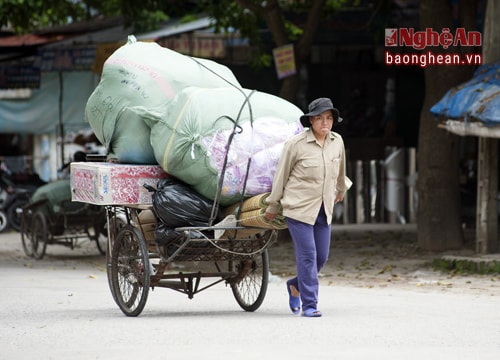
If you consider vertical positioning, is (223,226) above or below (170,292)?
above

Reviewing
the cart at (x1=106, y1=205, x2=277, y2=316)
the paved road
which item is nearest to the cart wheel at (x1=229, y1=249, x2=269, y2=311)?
the cart at (x1=106, y1=205, x2=277, y2=316)

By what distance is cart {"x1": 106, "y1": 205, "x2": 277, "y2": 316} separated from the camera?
30.5 ft

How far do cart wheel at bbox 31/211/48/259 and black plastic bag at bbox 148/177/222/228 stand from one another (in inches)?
311

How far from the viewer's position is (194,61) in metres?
10.6

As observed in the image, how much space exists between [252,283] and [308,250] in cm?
101

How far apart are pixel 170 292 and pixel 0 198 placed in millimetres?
11612

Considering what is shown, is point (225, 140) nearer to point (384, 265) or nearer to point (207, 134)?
point (207, 134)

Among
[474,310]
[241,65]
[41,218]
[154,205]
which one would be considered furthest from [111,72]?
[241,65]

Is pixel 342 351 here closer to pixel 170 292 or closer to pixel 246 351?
pixel 246 351

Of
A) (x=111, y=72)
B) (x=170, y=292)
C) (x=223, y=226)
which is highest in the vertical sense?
(x=111, y=72)

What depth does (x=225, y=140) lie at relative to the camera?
30.3ft

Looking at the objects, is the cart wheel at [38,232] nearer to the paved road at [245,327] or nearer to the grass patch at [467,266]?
the paved road at [245,327]

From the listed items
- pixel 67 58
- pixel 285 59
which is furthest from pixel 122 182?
pixel 67 58

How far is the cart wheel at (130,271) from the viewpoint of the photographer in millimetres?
9284
